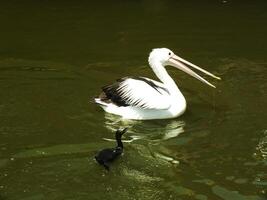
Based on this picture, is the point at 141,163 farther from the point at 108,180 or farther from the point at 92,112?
the point at 92,112

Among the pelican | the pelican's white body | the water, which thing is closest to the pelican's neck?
the pelican

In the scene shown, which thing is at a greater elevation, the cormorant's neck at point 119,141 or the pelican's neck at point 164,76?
the pelican's neck at point 164,76

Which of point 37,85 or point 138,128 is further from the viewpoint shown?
point 37,85

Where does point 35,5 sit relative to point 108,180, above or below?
above

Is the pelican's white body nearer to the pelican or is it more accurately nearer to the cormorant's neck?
the pelican

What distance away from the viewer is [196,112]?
7453 mm

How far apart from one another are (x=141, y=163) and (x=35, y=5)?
7.48m

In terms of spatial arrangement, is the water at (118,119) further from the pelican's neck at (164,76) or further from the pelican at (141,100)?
the pelican's neck at (164,76)

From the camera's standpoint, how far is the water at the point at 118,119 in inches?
222

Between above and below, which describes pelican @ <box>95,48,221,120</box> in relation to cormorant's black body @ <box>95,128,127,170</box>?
above

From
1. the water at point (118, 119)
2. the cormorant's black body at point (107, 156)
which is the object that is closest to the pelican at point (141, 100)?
the water at point (118, 119)

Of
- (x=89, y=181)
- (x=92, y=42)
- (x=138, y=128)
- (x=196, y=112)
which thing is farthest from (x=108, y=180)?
(x=92, y=42)

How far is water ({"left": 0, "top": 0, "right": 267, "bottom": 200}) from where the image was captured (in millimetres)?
5629

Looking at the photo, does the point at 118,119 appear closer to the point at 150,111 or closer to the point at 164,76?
the point at 150,111
